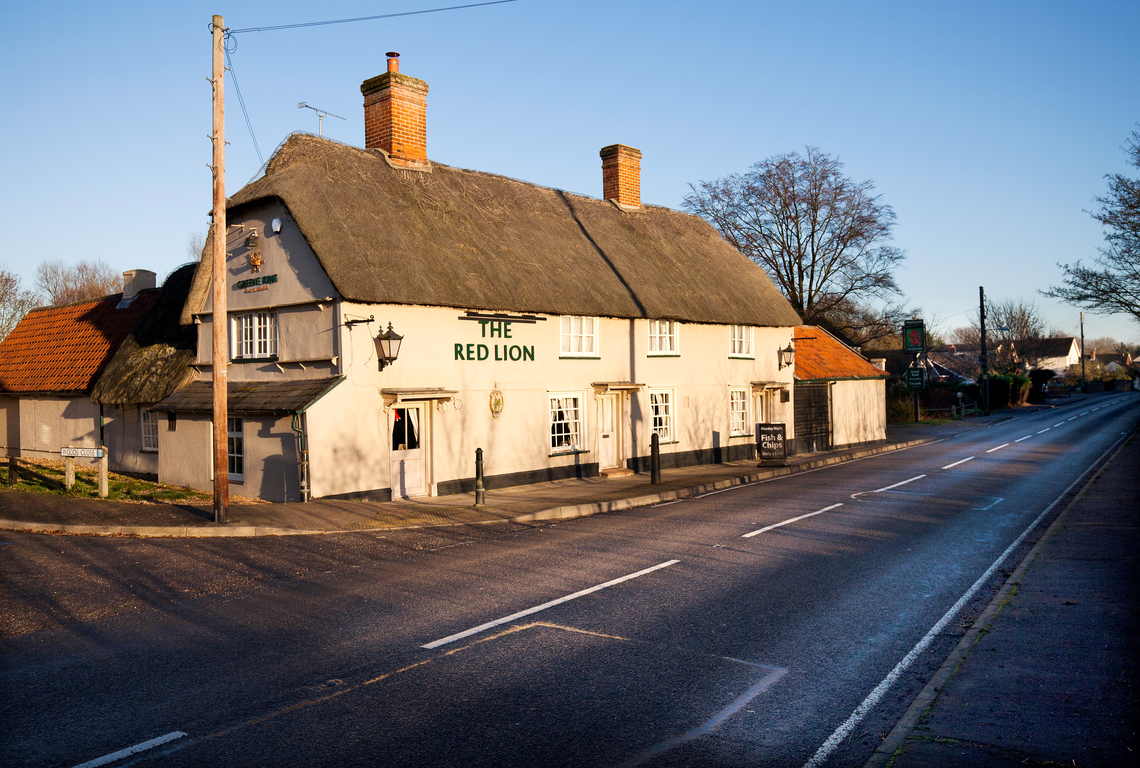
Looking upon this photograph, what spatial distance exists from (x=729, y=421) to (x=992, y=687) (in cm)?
2052

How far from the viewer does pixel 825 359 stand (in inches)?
1315

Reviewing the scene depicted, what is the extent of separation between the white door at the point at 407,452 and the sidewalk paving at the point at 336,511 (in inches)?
17.7

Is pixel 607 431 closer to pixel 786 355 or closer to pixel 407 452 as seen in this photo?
pixel 407 452

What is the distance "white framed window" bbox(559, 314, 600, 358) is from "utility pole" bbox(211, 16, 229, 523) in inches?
348

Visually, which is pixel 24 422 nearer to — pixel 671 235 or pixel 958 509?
pixel 671 235

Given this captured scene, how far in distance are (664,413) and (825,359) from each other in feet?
42.0

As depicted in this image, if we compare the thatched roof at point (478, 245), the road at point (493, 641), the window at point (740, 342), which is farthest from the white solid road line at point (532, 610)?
the window at point (740, 342)

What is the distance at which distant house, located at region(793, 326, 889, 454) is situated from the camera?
30.1m

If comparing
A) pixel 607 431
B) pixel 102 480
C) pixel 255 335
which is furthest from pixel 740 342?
pixel 102 480

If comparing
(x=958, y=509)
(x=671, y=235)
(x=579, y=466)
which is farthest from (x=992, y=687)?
(x=671, y=235)

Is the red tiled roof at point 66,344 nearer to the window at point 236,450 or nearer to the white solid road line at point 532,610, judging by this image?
the window at point 236,450

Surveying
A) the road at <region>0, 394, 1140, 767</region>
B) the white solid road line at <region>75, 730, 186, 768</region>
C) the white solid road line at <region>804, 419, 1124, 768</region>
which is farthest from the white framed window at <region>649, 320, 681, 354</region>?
the white solid road line at <region>75, 730, 186, 768</region>

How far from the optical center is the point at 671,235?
2767 centimetres

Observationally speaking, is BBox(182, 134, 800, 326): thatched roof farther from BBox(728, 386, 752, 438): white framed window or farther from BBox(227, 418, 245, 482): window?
BBox(227, 418, 245, 482): window
